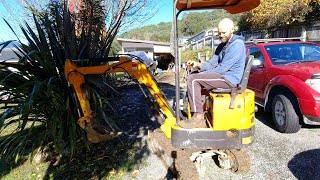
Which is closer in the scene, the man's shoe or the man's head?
the man's shoe

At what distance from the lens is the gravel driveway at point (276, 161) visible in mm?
3174

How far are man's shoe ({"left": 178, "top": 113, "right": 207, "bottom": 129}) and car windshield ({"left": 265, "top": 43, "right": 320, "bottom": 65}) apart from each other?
2760 mm

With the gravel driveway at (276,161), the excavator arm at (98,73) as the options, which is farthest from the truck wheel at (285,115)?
the excavator arm at (98,73)

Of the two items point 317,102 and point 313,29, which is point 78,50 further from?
point 313,29

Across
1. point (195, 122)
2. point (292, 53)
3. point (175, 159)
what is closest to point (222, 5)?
point (195, 122)

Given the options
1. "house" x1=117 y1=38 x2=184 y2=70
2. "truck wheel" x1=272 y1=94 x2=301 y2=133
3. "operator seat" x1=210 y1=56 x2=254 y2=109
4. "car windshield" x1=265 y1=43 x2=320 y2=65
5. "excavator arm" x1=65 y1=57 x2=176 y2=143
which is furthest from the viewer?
"house" x1=117 y1=38 x2=184 y2=70

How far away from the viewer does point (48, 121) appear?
376 cm

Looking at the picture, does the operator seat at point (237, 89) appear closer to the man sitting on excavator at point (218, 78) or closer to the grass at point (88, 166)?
the man sitting on excavator at point (218, 78)

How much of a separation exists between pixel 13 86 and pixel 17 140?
853 mm

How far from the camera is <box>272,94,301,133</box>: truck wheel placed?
414 centimetres

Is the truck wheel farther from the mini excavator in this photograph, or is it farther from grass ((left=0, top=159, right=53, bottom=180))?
grass ((left=0, top=159, right=53, bottom=180))

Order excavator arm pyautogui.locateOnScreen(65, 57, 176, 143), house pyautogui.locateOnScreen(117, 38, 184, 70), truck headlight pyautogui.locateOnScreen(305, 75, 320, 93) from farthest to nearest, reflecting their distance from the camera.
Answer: house pyautogui.locateOnScreen(117, 38, 184, 70), truck headlight pyautogui.locateOnScreen(305, 75, 320, 93), excavator arm pyautogui.locateOnScreen(65, 57, 176, 143)

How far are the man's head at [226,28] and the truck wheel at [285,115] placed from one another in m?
1.84

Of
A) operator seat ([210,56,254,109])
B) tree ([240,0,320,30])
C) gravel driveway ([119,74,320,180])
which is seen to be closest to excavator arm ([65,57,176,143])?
gravel driveway ([119,74,320,180])
